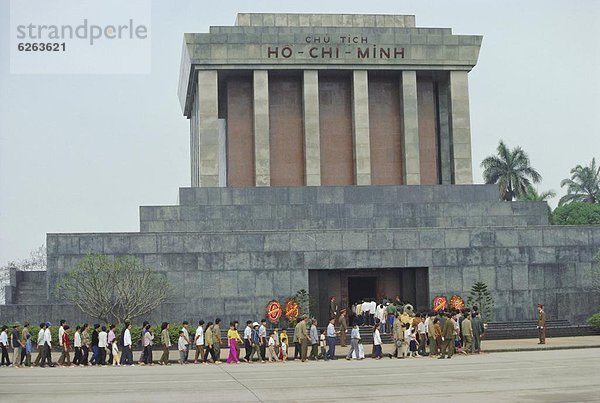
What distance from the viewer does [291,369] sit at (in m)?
27.4

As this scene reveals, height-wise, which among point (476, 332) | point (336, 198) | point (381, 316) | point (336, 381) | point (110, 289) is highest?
point (336, 198)

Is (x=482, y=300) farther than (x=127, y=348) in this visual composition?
Yes

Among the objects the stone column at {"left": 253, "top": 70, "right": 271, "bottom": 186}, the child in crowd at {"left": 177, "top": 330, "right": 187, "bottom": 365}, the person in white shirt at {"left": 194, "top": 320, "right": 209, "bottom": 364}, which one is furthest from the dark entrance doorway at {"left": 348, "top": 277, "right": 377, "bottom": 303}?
the child in crowd at {"left": 177, "top": 330, "right": 187, "bottom": 365}

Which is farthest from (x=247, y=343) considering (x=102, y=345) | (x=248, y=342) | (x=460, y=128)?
(x=460, y=128)

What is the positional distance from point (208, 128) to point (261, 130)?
2.47 metres

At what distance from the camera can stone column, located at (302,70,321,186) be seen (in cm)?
4566

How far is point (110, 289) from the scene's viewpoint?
118 feet

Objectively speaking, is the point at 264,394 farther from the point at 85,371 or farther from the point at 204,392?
the point at 85,371

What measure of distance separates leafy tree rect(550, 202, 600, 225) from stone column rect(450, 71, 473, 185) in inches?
1280

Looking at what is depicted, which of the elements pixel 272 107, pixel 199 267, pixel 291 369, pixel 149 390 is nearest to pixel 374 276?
pixel 199 267

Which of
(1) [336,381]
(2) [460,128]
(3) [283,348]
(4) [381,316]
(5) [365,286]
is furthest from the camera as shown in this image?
(2) [460,128]

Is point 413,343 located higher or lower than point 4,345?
lower

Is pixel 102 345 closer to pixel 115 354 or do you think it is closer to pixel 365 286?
pixel 115 354

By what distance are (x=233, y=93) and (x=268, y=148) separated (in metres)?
3.57
